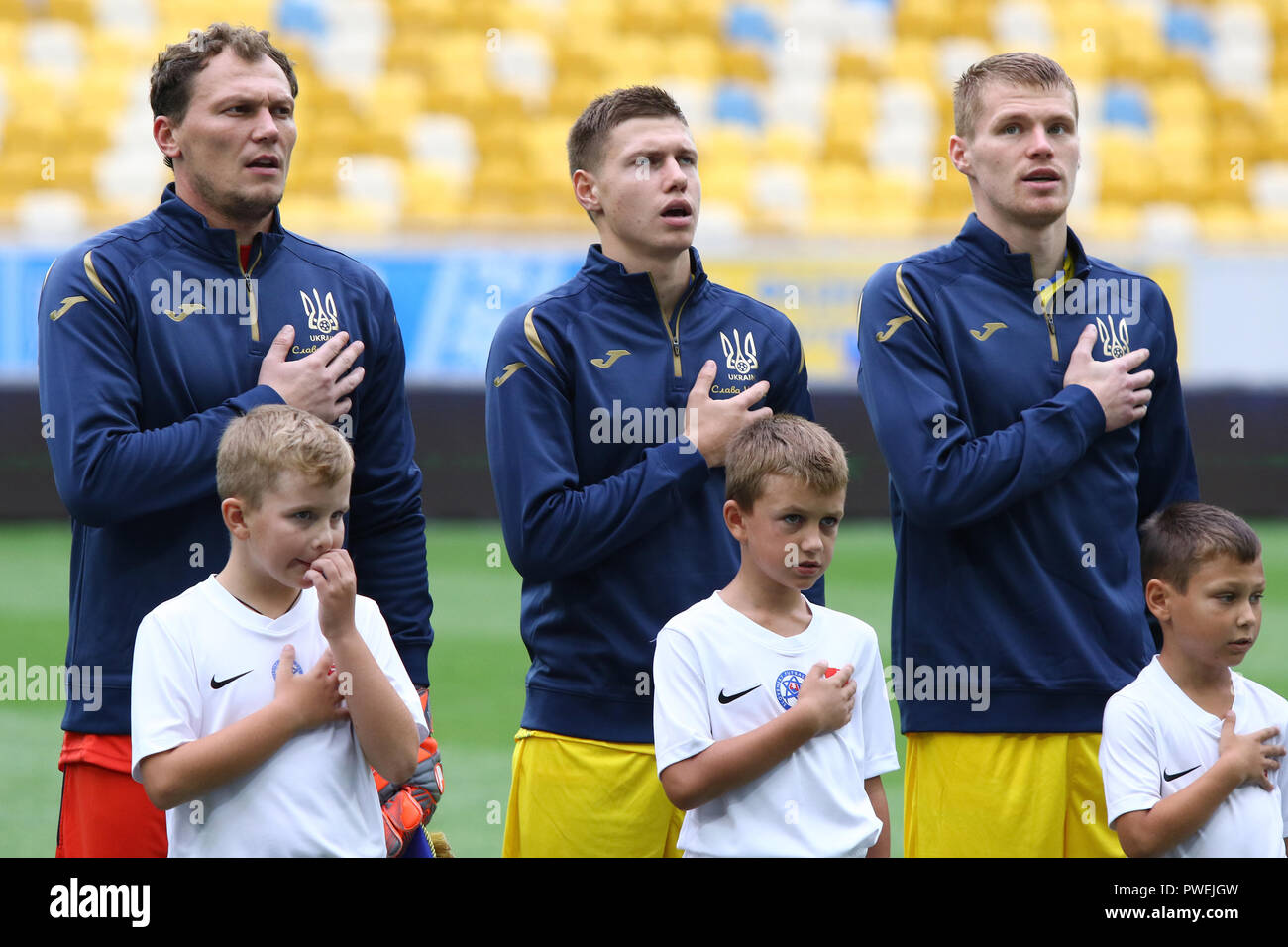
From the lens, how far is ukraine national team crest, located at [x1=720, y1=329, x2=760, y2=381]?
3.44 meters

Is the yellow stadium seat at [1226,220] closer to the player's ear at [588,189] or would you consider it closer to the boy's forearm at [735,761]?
the player's ear at [588,189]

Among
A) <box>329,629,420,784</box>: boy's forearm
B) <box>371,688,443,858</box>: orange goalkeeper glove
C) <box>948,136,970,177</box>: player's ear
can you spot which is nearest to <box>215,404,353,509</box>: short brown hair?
<box>329,629,420,784</box>: boy's forearm

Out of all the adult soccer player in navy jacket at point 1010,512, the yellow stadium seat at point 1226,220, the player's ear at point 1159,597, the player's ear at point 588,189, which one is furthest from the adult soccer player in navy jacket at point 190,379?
the yellow stadium seat at point 1226,220

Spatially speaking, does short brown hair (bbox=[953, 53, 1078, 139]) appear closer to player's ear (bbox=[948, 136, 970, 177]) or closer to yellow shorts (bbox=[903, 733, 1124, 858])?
player's ear (bbox=[948, 136, 970, 177])

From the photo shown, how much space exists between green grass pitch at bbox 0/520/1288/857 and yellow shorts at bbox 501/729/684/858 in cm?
161

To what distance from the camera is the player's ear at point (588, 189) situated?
3.55 meters

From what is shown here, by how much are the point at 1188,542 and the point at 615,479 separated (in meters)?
1.19

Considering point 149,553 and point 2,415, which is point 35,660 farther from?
point 149,553

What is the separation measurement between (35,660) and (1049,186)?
6158 mm

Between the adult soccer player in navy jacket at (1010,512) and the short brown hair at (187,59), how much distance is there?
1.41 meters

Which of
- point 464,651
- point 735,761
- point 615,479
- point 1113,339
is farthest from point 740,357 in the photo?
point 464,651

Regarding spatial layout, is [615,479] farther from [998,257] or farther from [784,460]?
[998,257]

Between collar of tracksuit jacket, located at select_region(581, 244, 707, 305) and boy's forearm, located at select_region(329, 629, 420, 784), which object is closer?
boy's forearm, located at select_region(329, 629, 420, 784)

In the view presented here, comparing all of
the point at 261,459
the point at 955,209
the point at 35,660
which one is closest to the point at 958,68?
the point at 955,209
